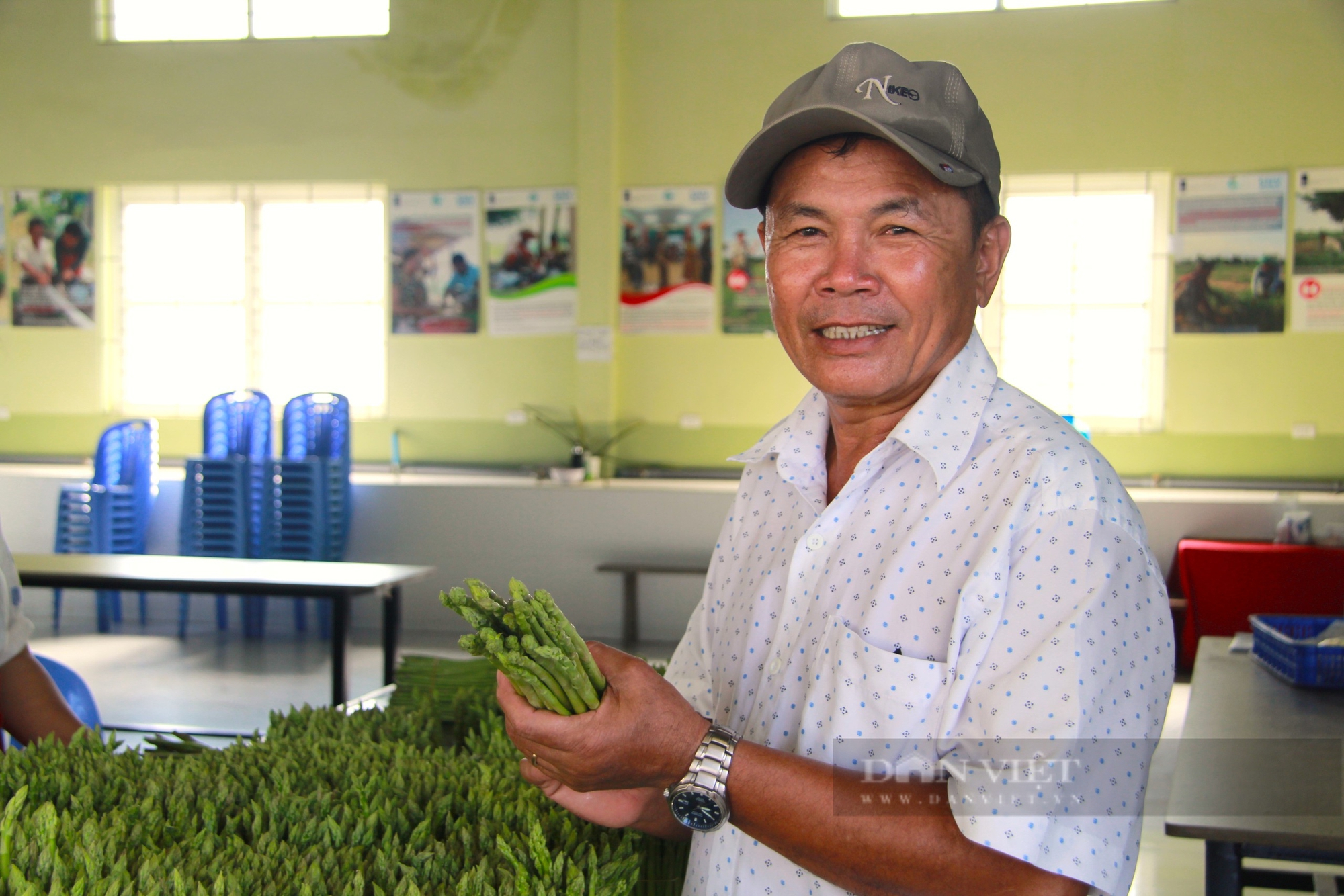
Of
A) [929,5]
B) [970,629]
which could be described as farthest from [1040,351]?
[970,629]

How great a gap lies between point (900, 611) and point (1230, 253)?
6.34 metres

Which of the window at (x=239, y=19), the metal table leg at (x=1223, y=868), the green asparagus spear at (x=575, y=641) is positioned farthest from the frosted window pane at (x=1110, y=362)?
the green asparagus spear at (x=575, y=641)

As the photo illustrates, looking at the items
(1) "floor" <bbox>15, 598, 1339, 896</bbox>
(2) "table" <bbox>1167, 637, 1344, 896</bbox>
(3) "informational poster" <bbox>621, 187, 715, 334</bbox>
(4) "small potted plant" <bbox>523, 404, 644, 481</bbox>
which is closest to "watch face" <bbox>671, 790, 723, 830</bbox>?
(2) "table" <bbox>1167, 637, 1344, 896</bbox>

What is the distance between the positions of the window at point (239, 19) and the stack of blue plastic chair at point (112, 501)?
281 centimetres

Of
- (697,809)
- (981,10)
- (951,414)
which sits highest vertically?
(981,10)

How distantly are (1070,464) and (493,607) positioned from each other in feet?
2.01

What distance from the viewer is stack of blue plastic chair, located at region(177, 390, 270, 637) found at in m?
6.76

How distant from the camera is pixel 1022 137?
6.64 metres

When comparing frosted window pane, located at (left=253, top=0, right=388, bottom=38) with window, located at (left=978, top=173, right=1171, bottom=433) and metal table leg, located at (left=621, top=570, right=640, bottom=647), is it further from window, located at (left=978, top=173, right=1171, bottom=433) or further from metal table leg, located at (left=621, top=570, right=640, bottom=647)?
window, located at (left=978, top=173, right=1171, bottom=433)

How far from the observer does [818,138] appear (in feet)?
4.00

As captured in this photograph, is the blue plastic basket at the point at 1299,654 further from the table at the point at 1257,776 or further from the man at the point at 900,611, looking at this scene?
the man at the point at 900,611

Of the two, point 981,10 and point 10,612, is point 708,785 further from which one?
point 981,10

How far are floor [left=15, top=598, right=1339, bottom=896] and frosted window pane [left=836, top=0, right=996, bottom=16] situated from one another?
415 cm

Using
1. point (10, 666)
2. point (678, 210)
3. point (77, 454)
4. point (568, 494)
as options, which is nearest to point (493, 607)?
point (10, 666)
